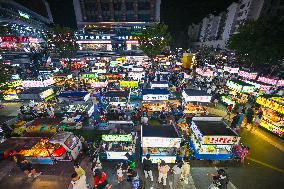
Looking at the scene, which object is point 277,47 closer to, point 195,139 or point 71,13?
point 195,139

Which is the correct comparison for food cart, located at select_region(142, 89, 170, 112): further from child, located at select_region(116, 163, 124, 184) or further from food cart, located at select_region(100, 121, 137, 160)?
child, located at select_region(116, 163, 124, 184)

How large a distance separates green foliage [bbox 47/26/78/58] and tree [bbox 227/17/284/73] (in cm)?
5346

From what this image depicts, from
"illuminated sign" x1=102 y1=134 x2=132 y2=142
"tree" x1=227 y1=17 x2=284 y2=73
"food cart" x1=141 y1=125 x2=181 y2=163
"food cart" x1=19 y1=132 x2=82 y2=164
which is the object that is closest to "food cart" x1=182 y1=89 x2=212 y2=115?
"food cart" x1=141 y1=125 x2=181 y2=163

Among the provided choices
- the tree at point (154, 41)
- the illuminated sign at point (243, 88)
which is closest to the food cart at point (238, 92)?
the illuminated sign at point (243, 88)

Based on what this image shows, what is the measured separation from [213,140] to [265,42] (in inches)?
1257

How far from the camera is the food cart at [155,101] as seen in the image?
21.5 m

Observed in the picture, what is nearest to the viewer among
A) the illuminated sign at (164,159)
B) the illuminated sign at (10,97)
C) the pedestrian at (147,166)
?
the pedestrian at (147,166)

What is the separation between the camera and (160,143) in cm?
1296

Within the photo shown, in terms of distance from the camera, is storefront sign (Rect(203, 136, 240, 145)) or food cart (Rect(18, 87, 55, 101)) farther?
food cart (Rect(18, 87, 55, 101))

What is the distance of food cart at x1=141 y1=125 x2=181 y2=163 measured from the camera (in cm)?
1280

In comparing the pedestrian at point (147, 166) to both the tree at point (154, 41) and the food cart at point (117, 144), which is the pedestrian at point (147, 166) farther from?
the tree at point (154, 41)

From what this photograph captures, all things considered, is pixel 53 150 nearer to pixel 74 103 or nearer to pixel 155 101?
Answer: pixel 74 103

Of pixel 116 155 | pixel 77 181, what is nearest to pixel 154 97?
pixel 116 155

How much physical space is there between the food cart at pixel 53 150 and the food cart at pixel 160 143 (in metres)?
5.73
